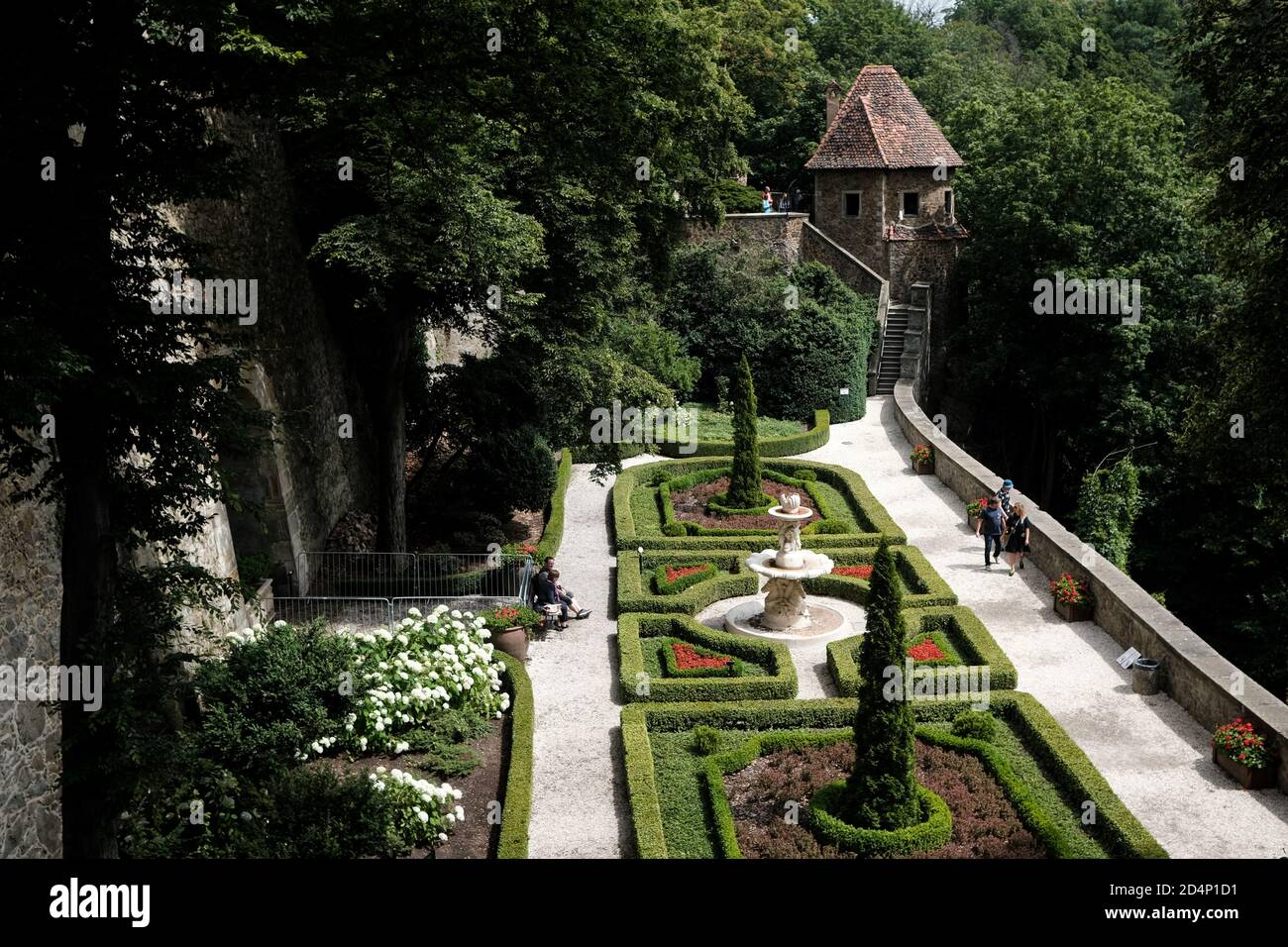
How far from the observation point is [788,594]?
65.4 feet

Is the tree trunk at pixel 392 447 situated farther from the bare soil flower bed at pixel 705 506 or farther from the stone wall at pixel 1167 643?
the stone wall at pixel 1167 643

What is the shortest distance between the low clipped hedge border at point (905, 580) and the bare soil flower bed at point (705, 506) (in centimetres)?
154

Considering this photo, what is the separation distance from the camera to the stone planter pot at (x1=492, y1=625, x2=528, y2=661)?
61.1ft

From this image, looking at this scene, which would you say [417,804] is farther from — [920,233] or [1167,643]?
[920,233]

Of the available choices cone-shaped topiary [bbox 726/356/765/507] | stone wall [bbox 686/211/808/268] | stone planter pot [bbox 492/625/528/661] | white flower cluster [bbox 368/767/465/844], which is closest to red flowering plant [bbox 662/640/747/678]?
stone planter pot [bbox 492/625/528/661]

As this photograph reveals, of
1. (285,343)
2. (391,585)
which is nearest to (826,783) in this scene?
(391,585)

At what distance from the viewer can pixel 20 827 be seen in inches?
474

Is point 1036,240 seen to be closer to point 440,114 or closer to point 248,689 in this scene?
point 440,114

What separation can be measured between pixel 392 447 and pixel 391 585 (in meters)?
2.79

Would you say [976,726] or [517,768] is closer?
[517,768]

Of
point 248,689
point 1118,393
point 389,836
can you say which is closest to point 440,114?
point 248,689

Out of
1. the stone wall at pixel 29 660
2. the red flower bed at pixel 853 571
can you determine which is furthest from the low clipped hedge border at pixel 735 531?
the stone wall at pixel 29 660

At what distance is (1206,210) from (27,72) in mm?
13763
